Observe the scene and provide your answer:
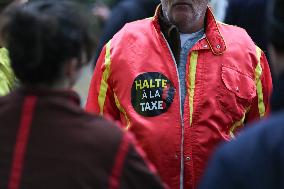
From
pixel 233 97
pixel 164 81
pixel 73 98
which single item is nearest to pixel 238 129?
pixel 233 97

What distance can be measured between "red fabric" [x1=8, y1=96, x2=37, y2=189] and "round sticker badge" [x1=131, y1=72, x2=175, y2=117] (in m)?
1.16

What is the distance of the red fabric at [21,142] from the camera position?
8.86 feet

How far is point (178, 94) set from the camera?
12.7ft

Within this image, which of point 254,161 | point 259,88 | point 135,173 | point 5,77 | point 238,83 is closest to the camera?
point 254,161

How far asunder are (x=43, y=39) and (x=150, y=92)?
1.24 m

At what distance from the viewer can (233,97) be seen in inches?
152

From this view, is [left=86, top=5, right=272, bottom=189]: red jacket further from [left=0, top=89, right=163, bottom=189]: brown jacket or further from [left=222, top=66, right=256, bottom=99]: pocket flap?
[left=0, top=89, right=163, bottom=189]: brown jacket

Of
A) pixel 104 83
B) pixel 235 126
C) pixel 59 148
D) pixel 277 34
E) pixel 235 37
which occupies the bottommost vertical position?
pixel 235 126

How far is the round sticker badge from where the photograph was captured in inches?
151

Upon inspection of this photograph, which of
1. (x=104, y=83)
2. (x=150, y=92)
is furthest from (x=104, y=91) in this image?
(x=150, y=92)

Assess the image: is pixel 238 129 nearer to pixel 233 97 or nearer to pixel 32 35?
pixel 233 97

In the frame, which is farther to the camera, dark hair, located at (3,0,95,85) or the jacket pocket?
the jacket pocket

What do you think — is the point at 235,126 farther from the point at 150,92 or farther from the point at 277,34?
the point at 277,34

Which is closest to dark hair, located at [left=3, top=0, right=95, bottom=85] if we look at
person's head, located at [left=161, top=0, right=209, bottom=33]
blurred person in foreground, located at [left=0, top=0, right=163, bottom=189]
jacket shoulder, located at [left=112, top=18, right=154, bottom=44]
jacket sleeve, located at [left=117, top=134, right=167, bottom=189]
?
blurred person in foreground, located at [left=0, top=0, right=163, bottom=189]
